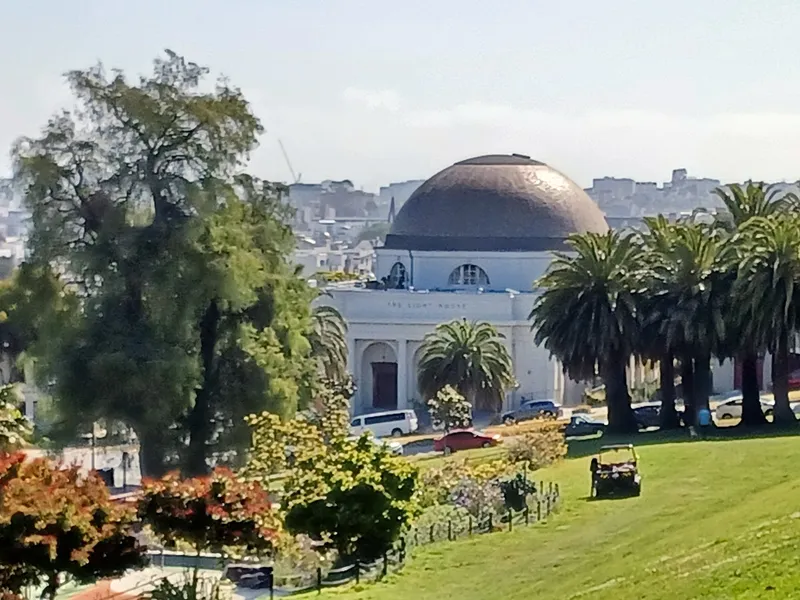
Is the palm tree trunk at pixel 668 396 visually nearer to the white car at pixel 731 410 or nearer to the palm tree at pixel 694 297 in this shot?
the palm tree at pixel 694 297

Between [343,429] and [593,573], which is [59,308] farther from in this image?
[593,573]

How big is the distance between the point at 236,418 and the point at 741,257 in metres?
13.4

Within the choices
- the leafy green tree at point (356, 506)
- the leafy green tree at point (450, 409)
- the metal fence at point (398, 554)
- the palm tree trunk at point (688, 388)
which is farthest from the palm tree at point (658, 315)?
the leafy green tree at point (356, 506)

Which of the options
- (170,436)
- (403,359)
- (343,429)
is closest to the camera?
(343,429)

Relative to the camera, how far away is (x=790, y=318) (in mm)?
39031

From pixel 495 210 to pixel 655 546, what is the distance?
2126 inches

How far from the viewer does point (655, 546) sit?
2052cm

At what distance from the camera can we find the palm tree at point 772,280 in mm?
38531

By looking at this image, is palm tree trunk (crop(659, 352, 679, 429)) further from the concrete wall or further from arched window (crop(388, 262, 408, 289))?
arched window (crop(388, 262, 408, 289))

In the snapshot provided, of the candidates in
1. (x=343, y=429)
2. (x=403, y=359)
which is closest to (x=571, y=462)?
(x=343, y=429)

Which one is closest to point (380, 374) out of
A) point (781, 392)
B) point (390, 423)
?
point (390, 423)

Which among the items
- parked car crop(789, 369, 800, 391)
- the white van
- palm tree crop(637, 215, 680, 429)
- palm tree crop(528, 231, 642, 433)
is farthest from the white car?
the white van

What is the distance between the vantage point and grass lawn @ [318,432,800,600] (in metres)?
16.1

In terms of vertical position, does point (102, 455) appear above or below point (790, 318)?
below
